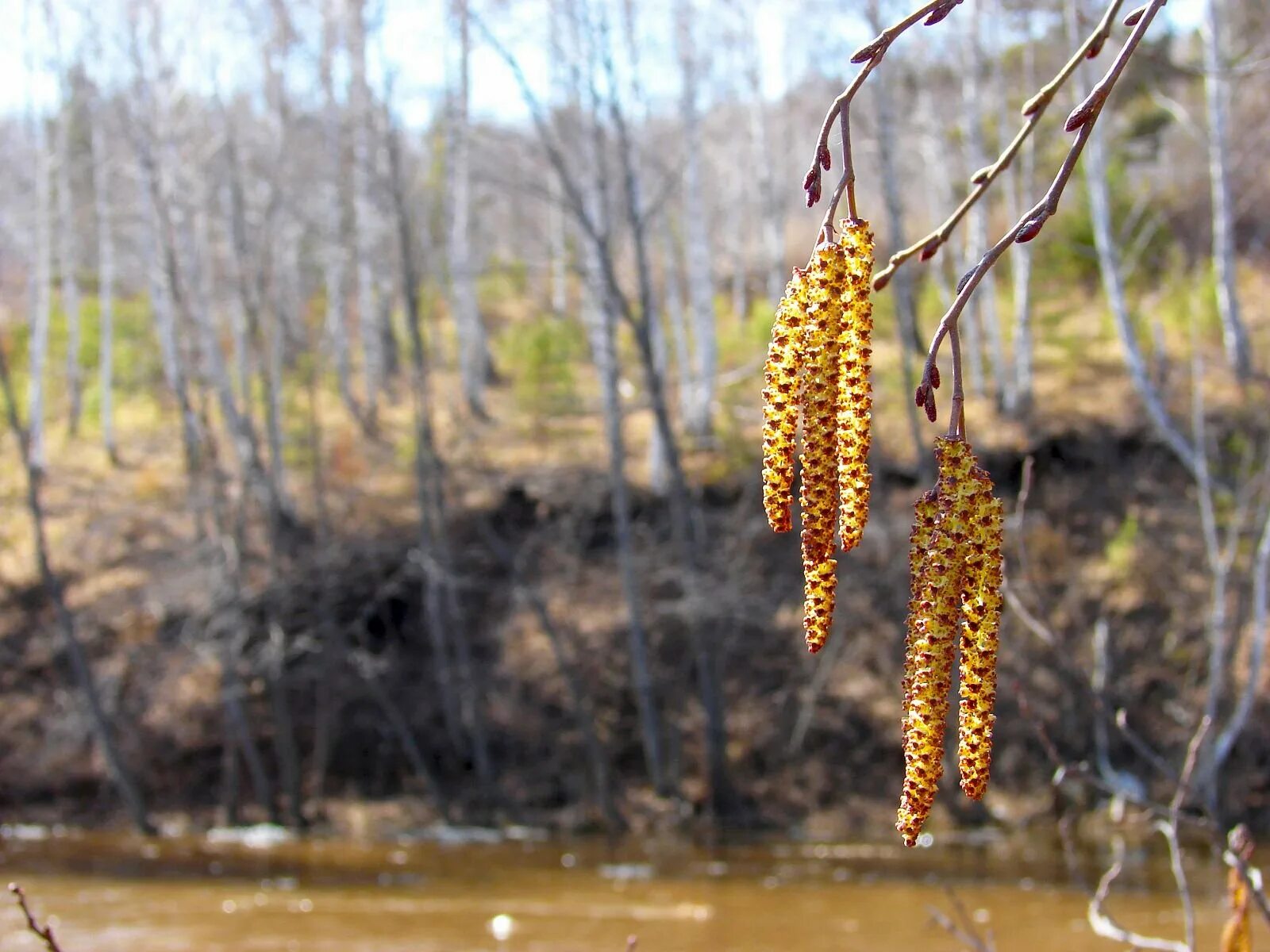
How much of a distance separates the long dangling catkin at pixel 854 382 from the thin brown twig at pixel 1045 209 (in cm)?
7

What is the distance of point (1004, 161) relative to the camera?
1.14 meters

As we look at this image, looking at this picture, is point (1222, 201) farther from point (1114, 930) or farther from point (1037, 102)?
point (1037, 102)

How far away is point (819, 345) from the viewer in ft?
3.91

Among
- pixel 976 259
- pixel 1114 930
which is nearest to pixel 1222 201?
pixel 976 259

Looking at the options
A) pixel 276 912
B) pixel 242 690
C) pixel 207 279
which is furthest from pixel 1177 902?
pixel 207 279

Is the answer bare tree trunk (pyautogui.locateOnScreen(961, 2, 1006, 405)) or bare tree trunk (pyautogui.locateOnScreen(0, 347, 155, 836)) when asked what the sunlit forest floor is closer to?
bare tree trunk (pyautogui.locateOnScreen(961, 2, 1006, 405))

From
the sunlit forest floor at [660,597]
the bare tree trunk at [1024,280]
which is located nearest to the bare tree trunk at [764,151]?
the sunlit forest floor at [660,597]

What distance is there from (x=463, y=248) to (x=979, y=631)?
2091cm

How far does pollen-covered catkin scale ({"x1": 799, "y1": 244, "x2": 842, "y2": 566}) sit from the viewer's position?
1.18m

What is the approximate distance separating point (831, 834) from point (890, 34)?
14.9m

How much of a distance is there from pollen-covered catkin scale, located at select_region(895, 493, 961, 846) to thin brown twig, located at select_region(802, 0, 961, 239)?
0.80 feet

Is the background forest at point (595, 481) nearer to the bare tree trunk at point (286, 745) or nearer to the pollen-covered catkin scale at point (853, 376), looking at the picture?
the bare tree trunk at point (286, 745)

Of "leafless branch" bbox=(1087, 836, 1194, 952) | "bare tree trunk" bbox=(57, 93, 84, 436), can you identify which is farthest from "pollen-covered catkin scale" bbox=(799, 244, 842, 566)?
"bare tree trunk" bbox=(57, 93, 84, 436)

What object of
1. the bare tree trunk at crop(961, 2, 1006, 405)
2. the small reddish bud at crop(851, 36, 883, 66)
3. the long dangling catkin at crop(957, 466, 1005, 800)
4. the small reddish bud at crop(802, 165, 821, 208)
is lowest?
the long dangling catkin at crop(957, 466, 1005, 800)
